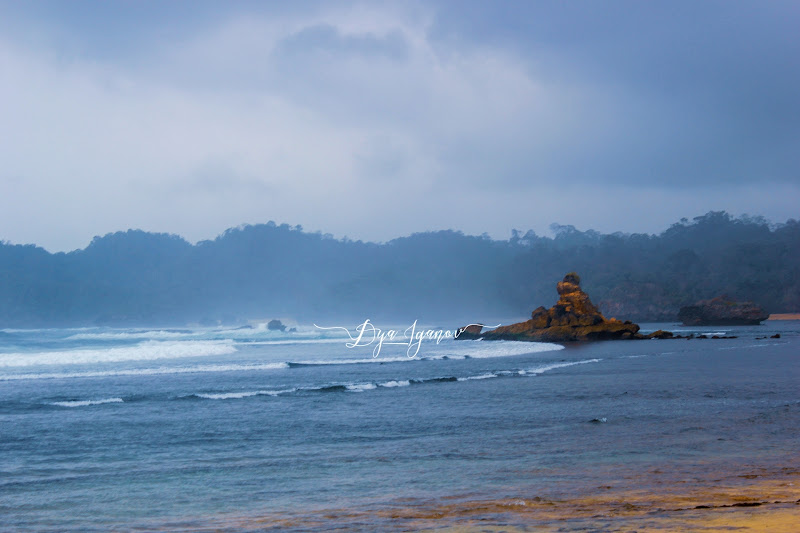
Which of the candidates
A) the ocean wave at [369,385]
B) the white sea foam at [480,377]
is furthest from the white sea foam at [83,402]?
the white sea foam at [480,377]

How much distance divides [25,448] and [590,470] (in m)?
13.1

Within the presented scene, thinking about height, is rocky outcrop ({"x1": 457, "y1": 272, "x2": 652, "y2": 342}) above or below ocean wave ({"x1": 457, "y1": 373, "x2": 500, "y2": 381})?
above

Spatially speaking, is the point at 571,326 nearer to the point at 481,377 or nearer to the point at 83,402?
the point at 481,377

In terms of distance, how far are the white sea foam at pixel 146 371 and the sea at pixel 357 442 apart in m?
0.48

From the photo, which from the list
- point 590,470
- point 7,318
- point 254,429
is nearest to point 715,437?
point 590,470

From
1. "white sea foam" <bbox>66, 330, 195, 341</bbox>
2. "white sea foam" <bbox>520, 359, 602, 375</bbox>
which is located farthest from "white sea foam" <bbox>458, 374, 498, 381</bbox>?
"white sea foam" <bbox>66, 330, 195, 341</bbox>

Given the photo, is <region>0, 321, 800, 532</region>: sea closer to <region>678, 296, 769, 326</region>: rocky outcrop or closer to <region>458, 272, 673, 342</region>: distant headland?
<region>458, 272, 673, 342</region>: distant headland

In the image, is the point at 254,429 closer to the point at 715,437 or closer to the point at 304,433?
the point at 304,433

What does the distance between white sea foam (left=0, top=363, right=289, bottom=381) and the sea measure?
483 millimetres

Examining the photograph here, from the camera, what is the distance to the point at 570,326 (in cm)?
7181

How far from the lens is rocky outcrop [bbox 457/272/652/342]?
7131cm

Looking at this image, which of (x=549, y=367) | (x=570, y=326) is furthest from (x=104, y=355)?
(x=570, y=326)

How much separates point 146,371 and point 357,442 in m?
23.7

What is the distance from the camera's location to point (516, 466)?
1372cm
